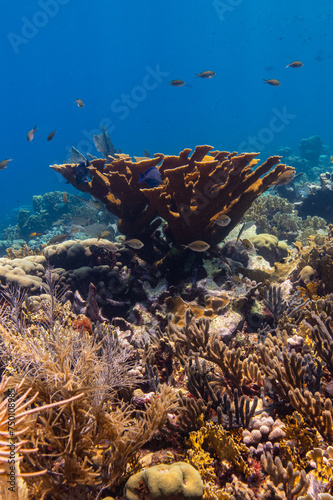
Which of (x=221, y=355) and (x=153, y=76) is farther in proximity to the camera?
(x=153, y=76)

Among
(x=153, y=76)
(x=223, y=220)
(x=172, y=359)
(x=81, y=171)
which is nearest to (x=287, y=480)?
(x=172, y=359)

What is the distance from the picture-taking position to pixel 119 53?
122 meters

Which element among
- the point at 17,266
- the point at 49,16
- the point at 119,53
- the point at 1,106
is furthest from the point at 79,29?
the point at 17,266

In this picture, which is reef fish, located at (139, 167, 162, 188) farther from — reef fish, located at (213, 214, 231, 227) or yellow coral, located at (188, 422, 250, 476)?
yellow coral, located at (188, 422, 250, 476)

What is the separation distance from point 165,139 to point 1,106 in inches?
2990

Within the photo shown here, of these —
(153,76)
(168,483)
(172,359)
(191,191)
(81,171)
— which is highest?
(153,76)

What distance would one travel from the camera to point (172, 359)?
3.38 meters

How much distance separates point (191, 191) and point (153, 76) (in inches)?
5527

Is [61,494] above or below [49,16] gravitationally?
below

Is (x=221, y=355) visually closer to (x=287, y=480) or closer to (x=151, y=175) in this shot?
(x=287, y=480)

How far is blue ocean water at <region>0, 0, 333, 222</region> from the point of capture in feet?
320

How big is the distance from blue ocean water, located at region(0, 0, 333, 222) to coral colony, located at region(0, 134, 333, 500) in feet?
295

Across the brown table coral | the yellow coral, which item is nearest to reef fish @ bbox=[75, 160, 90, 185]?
the brown table coral

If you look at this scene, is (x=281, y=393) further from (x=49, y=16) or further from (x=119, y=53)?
(x=119, y=53)
